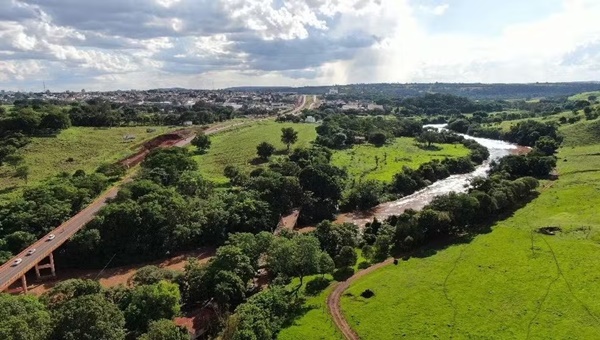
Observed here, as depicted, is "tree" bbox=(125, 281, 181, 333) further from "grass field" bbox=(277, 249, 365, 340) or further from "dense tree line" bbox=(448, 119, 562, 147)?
"dense tree line" bbox=(448, 119, 562, 147)

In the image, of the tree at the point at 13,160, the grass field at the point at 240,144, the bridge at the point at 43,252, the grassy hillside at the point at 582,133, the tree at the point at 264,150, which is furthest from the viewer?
the grassy hillside at the point at 582,133

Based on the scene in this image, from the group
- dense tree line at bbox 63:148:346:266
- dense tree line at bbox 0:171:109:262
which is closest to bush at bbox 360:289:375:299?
dense tree line at bbox 63:148:346:266

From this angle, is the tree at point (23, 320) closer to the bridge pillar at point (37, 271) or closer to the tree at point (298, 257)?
the bridge pillar at point (37, 271)

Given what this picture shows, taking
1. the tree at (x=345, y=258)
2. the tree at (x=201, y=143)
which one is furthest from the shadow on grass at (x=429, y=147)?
the tree at (x=345, y=258)

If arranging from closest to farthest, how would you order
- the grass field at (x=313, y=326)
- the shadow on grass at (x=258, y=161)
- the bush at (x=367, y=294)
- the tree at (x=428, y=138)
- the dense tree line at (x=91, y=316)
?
the dense tree line at (x=91, y=316)
the grass field at (x=313, y=326)
the bush at (x=367, y=294)
the shadow on grass at (x=258, y=161)
the tree at (x=428, y=138)

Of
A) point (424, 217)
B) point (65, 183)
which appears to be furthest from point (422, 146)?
point (65, 183)

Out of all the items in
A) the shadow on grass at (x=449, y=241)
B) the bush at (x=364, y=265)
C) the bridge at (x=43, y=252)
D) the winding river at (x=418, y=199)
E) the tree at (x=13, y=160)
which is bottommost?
the winding river at (x=418, y=199)
